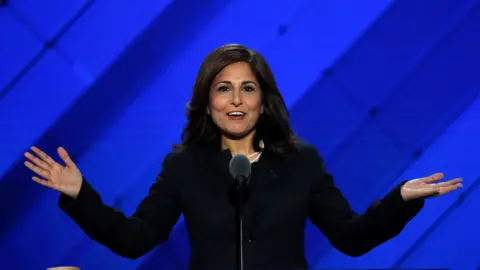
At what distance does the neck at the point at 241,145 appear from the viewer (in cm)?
233

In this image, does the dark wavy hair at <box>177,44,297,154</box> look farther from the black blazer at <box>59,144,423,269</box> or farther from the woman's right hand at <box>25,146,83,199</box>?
the woman's right hand at <box>25,146,83,199</box>

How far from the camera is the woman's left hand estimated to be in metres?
1.95

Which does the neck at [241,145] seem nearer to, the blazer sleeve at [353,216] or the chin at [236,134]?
the chin at [236,134]

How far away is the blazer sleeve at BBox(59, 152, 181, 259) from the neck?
21cm

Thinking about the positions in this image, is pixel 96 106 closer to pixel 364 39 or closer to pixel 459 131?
pixel 364 39

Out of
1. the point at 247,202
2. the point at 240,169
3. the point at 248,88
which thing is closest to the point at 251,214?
the point at 247,202

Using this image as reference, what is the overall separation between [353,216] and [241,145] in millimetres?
440

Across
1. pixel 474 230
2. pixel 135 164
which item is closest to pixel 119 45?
pixel 135 164

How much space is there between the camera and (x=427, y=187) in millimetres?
1963

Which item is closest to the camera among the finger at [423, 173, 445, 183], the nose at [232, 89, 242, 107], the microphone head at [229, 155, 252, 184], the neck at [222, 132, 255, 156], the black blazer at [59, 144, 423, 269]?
the microphone head at [229, 155, 252, 184]

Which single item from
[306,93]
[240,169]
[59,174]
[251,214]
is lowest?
[59,174]

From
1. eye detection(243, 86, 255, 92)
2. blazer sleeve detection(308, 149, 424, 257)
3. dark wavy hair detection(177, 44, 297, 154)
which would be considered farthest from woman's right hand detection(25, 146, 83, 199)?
blazer sleeve detection(308, 149, 424, 257)

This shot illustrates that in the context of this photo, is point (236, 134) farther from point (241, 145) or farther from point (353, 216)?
point (353, 216)

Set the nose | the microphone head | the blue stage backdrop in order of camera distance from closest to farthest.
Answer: the microphone head → the nose → the blue stage backdrop
